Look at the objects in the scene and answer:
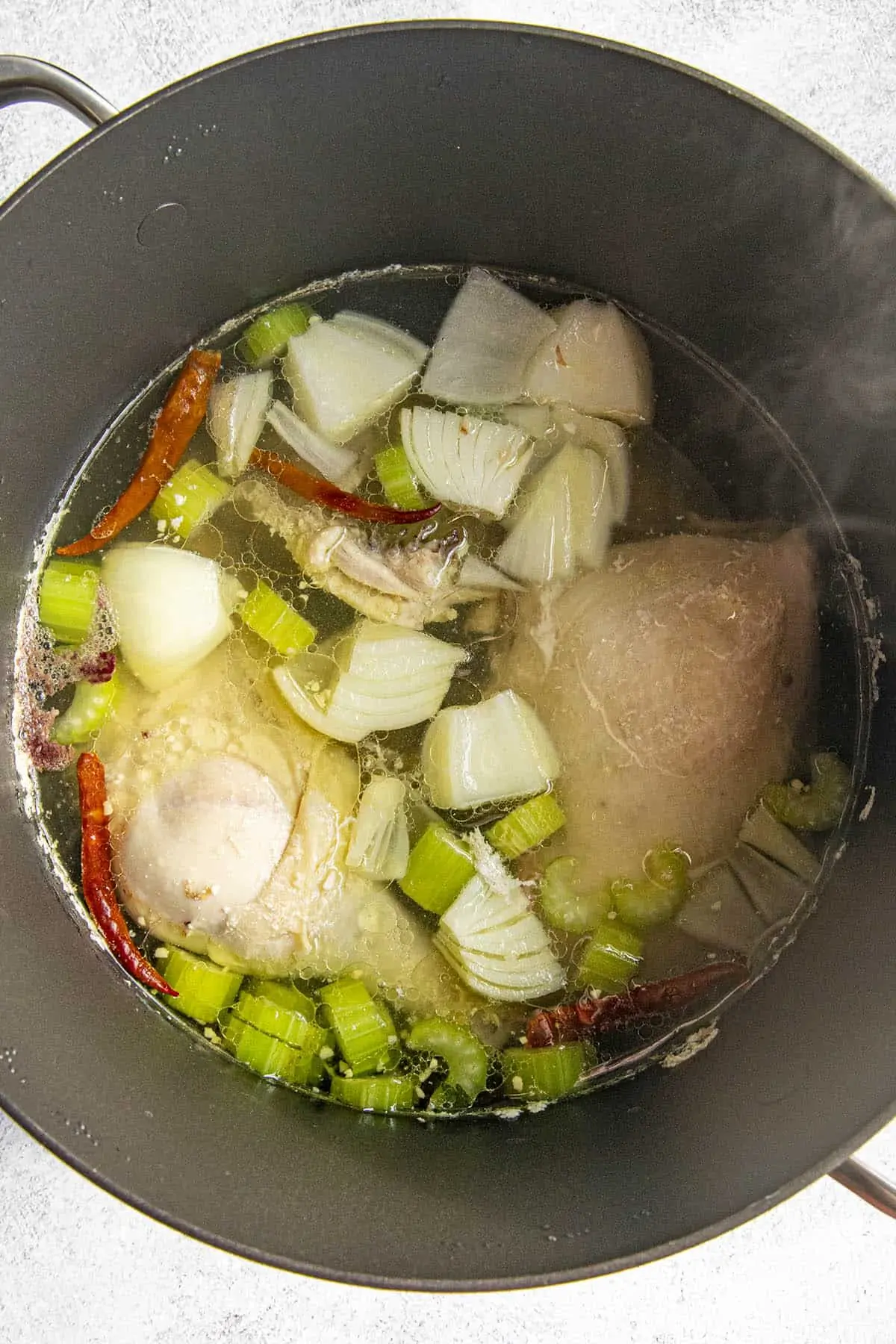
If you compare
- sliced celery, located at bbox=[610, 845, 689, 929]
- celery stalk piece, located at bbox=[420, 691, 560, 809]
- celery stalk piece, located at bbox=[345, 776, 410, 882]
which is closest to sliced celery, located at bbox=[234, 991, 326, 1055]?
celery stalk piece, located at bbox=[345, 776, 410, 882]

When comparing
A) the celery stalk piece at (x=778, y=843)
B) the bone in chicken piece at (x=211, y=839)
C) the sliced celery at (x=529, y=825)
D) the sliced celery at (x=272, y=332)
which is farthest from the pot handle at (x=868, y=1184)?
the sliced celery at (x=272, y=332)

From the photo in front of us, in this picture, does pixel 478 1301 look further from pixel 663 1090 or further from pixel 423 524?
pixel 423 524

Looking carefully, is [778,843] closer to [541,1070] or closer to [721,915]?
[721,915]

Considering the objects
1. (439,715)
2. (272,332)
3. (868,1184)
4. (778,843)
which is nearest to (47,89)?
(272,332)

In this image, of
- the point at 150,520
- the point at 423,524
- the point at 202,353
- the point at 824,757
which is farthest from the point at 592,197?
the point at 824,757

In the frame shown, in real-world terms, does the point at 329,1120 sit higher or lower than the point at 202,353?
lower

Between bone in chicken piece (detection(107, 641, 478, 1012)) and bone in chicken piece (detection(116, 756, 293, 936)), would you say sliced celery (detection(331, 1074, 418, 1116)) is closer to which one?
bone in chicken piece (detection(107, 641, 478, 1012))

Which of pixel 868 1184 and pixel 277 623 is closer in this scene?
pixel 868 1184
